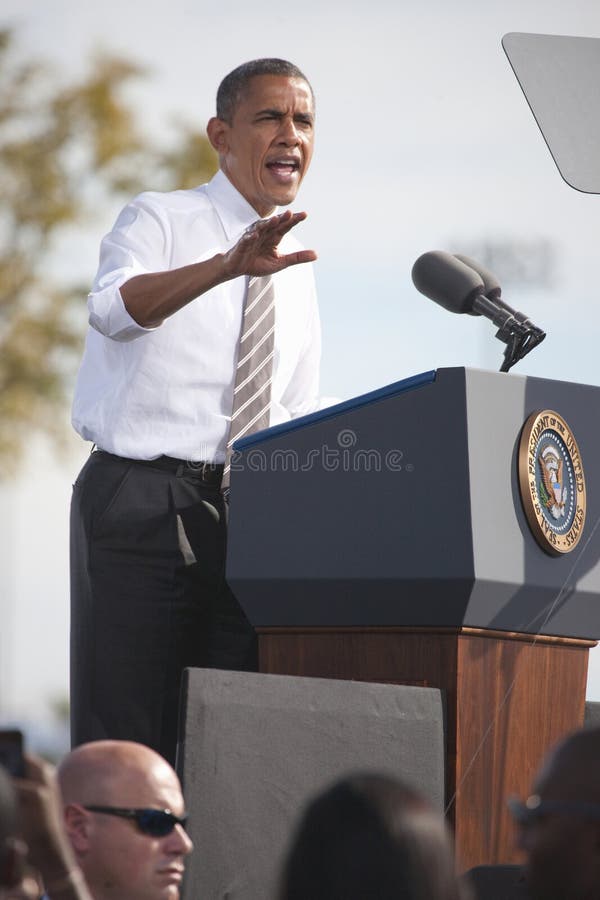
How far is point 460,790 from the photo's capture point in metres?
2.71

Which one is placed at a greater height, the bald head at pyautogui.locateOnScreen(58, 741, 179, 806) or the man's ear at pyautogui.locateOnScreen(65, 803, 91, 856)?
the bald head at pyautogui.locateOnScreen(58, 741, 179, 806)

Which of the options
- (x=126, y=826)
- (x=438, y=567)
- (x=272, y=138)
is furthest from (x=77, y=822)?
(x=272, y=138)

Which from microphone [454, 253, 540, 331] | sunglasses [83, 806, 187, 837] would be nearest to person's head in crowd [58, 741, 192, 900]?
sunglasses [83, 806, 187, 837]

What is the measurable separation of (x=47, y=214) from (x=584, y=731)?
868 centimetres

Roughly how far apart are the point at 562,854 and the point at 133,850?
80 cm

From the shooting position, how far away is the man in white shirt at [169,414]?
301 centimetres

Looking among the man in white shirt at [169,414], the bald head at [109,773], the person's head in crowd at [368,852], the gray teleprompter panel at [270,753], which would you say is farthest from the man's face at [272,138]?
the person's head in crowd at [368,852]

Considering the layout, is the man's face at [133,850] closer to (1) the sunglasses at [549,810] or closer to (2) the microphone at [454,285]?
(1) the sunglasses at [549,810]

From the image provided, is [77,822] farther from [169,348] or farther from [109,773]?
[169,348]

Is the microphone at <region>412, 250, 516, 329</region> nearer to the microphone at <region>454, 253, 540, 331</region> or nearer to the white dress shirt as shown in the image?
the microphone at <region>454, 253, 540, 331</region>

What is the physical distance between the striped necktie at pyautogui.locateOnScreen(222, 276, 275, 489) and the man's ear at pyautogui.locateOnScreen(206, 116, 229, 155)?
315mm

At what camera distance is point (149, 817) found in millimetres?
2199

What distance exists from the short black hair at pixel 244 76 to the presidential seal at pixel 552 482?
0.99m

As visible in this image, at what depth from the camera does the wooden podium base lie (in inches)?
106
